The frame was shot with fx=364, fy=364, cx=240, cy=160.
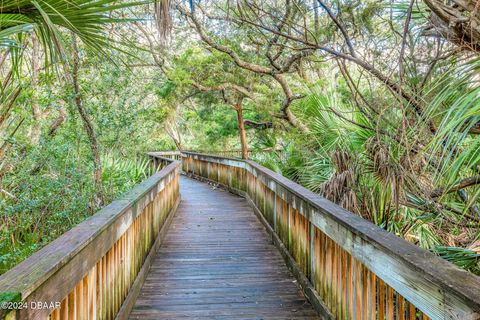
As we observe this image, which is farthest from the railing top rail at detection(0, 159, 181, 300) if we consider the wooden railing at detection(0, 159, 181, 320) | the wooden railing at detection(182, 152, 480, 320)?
the wooden railing at detection(182, 152, 480, 320)

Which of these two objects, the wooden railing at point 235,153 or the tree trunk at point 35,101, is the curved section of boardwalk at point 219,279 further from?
the wooden railing at point 235,153

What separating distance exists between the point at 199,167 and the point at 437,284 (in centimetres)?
1222

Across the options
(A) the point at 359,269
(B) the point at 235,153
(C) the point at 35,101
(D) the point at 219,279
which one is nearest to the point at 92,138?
(C) the point at 35,101

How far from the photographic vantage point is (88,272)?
1947 mm

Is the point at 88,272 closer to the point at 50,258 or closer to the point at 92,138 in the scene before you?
the point at 50,258

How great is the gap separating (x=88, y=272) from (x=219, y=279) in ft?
6.38

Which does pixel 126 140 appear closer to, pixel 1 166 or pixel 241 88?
pixel 1 166

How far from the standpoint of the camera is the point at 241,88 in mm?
10852

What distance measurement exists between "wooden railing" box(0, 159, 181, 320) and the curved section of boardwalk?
Result: 29 cm

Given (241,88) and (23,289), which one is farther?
(241,88)

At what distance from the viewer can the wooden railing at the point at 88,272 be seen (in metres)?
1.28

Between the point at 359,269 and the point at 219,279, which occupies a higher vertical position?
the point at 359,269

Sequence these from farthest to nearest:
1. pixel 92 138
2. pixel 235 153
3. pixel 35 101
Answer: pixel 235 153 < pixel 35 101 < pixel 92 138

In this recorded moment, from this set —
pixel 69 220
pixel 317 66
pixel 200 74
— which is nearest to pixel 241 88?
pixel 200 74
